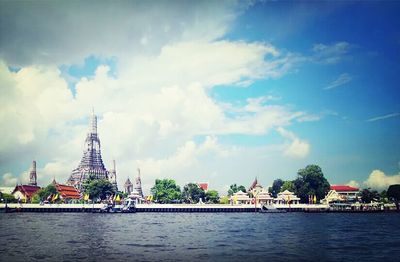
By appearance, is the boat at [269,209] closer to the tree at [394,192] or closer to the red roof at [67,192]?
the tree at [394,192]

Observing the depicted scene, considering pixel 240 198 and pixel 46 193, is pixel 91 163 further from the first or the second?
pixel 240 198

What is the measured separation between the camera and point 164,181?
109500mm

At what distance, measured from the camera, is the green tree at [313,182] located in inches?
3814

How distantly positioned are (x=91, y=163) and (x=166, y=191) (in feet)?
170

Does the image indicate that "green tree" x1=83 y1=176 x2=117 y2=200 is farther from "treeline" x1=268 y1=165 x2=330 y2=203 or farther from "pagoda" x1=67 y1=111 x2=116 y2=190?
"treeline" x1=268 y1=165 x2=330 y2=203

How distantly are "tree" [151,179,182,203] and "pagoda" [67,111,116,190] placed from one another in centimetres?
4147

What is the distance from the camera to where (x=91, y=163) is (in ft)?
485

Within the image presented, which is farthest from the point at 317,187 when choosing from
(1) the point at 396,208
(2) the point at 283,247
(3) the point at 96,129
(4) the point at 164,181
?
(3) the point at 96,129

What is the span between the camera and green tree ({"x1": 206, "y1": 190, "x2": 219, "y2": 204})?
376ft

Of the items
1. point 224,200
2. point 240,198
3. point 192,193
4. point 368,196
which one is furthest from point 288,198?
point 224,200

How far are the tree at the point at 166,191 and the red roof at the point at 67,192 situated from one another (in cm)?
3115

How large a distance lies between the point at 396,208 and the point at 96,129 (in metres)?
111

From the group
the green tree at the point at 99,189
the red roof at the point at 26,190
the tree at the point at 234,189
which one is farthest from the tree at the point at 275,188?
the red roof at the point at 26,190

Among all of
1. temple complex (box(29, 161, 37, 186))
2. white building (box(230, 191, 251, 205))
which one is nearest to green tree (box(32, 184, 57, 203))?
temple complex (box(29, 161, 37, 186))
